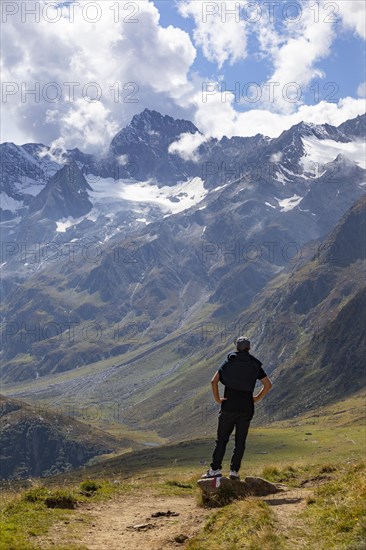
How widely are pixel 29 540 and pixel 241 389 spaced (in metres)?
8.87

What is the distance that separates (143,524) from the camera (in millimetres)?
20328

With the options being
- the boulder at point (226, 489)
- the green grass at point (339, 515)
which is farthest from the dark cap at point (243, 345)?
the green grass at point (339, 515)

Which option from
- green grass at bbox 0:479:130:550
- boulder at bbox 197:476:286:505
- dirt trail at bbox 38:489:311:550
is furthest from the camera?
boulder at bbox 197:476:286:505

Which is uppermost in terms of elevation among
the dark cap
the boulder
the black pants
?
the dark cap

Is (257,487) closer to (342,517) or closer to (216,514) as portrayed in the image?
(216,514)

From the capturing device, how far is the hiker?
2250cm

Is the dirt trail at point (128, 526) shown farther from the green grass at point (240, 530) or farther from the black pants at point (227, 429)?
the black pants at point (227, 429)

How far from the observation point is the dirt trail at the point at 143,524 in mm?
18016

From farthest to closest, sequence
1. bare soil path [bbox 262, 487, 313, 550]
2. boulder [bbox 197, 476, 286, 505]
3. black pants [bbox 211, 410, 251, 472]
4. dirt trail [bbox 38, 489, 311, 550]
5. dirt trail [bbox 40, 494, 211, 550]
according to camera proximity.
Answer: black pants [bbox 211, 410, 251, 472]
boulder [bbox 197, 476, 286, 505]
dirt trail [bbox 40, 494, 211, 550]
dirt trail [bbox 38, 489, 311, 550]
bare soil path [bbox 262, 487, 313, 550]

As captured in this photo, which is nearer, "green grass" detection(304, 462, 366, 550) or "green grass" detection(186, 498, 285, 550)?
"green grass" detection(304, 462, 366, 550)

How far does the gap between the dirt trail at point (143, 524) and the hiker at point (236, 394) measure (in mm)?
2124

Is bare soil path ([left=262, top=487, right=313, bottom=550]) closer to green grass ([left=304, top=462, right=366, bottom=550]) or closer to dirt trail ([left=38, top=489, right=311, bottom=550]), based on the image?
dirt trail ([left=38, top=489, right=311, bottom=550])

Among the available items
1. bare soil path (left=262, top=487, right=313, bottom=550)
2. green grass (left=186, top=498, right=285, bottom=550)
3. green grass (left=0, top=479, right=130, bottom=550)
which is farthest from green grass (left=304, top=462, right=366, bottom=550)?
green grass (left=0, top=479, right=130, bottom=550)

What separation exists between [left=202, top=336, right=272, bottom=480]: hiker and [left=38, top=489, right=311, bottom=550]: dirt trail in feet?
6.97
